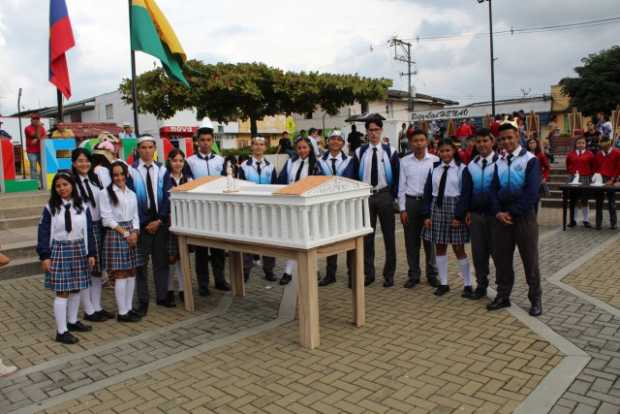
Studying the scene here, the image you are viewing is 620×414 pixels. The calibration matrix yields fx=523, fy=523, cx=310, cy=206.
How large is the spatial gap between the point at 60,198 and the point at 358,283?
312 centimetres

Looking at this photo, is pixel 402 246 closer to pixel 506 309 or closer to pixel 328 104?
pixel 506 309

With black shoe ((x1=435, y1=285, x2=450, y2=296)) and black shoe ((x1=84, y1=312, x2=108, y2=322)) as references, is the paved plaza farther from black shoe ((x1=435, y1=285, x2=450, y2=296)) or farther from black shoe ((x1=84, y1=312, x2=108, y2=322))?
black shoe ((x1=84, y1=312, x2=108, y2=322))

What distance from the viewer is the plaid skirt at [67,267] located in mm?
5156

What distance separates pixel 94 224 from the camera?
19.9 ft

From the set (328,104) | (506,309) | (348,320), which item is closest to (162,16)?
(348,320)

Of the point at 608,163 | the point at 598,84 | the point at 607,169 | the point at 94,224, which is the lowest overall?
the point at 94,224

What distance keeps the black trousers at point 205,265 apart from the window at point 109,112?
47.7 metres

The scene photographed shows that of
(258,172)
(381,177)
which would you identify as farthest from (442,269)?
(258,172)

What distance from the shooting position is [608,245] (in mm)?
9078

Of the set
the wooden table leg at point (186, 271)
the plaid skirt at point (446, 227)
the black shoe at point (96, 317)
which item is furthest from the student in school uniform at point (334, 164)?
the black shoe at point (96, 317)

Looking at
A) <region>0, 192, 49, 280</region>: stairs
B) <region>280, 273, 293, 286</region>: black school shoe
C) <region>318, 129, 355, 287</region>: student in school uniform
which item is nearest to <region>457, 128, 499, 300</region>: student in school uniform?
<region>318, 129, 355, 287</region>: student in school uniform

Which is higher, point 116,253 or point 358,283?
point 116,253

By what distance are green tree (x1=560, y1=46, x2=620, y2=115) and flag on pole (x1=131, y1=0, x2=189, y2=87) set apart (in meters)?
35.4

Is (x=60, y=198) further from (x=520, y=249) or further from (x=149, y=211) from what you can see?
(x=520, y=249)
